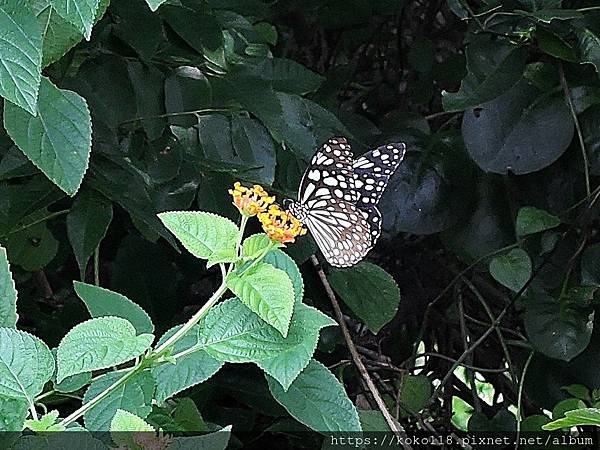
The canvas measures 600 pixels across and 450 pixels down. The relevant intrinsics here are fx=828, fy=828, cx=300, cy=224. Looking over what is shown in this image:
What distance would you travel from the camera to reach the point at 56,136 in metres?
0.55

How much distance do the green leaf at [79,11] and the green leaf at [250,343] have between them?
16cm

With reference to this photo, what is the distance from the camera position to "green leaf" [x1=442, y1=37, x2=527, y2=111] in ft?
2.85

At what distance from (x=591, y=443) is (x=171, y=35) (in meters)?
0.77

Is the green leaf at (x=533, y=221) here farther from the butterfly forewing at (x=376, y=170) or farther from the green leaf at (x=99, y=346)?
the green leaf at (x=99, y=346)

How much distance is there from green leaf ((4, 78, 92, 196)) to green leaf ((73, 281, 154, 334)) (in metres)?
0.07

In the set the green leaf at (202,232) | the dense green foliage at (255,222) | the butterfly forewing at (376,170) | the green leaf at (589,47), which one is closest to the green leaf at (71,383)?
the dense green foliage at (255,222)

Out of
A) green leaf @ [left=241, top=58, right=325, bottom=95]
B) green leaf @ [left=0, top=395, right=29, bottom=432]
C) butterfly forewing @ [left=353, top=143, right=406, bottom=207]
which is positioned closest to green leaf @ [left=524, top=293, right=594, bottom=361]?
butterfly forewing @ [left=353, top=143, right=406, bottom=207]

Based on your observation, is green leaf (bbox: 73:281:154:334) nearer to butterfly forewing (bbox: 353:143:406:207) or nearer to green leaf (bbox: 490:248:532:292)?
butterfly forewing (bbox: 353:143:406:207)

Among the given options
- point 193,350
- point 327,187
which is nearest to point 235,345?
point 193,350

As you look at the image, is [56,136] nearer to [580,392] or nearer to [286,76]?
[286,76]

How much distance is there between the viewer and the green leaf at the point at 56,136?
544 mm

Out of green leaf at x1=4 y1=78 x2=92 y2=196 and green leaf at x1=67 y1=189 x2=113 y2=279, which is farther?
green leaf at x1=67 y1=189 x2=113 y2=279

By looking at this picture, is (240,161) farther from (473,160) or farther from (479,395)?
(479,395)

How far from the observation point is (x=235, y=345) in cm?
44
